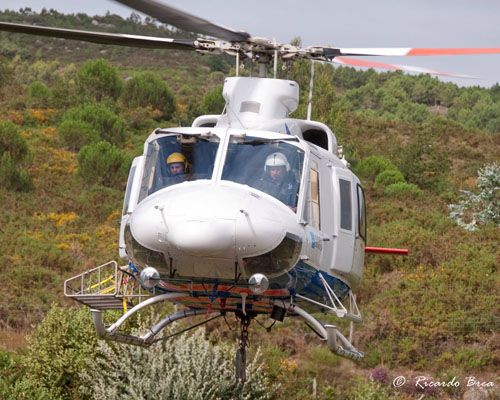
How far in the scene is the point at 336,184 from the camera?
10344mm

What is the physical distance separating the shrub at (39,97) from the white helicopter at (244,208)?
40.3m

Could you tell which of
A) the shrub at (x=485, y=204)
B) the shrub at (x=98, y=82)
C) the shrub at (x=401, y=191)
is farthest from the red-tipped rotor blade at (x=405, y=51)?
the shrub at (x=98, y=82)

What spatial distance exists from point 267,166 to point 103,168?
26149 mm

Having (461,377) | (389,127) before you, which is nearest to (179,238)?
(461,377)

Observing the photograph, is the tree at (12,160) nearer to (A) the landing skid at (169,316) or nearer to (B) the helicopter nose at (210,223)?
(A) the landing skid at (169,316)

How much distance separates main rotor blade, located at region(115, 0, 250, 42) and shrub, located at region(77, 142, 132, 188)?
25128 mm

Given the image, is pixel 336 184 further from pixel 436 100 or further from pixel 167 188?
pixel 436 100

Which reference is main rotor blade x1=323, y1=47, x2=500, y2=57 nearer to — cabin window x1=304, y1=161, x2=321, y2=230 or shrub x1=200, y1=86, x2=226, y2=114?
cabin window x1=304, y1=161, x2=321, y2=230

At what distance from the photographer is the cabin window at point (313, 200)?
371 inches

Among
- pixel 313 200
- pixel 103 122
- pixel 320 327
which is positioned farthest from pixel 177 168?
pixel 103 122

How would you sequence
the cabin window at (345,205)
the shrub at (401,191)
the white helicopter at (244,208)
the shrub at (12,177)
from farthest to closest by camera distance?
the shrub at (401,191) < the shrub at (12,177) < the cabin window at (345,205) < the white helicopter at (244,208)

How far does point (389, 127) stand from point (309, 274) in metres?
45.8

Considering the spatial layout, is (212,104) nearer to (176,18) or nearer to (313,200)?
(313,200)

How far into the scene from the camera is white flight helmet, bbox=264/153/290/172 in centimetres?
925
